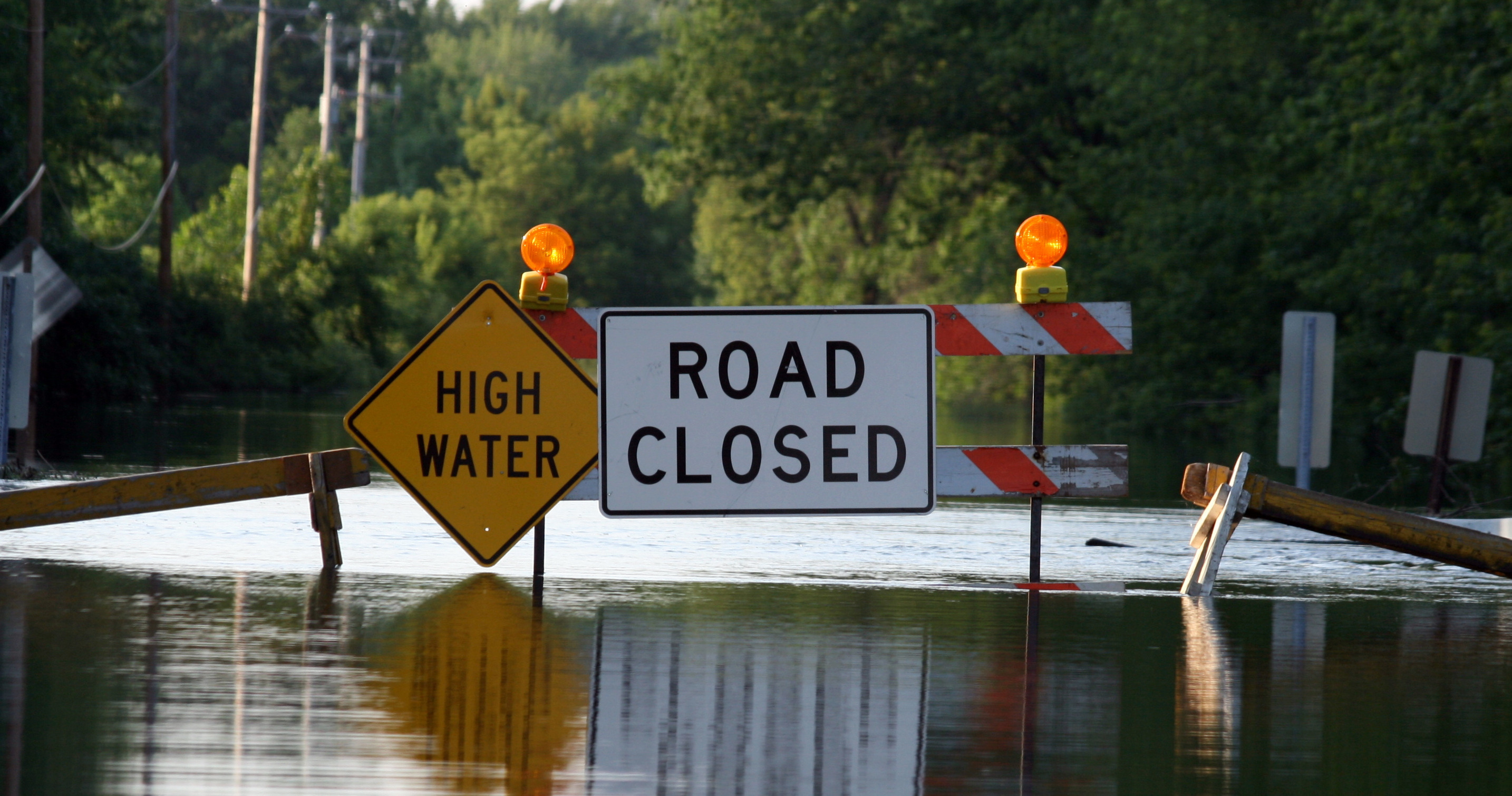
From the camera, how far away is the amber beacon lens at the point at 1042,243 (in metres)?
7.77

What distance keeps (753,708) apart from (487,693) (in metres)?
0.77

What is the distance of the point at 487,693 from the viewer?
5.49m

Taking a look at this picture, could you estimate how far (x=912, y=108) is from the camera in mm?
38781

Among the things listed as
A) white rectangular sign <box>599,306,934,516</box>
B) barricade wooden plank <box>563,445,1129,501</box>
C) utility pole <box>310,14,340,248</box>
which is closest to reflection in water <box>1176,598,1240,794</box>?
barricade wooden plank <box>563,445,1129,501</box>

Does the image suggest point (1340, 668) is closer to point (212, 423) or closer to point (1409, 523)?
point (1409, 523)

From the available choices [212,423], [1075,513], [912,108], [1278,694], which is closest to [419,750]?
[1278,694]

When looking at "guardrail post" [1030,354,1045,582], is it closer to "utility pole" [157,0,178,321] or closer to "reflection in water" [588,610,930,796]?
"reflection in water" [588,610,930,796]

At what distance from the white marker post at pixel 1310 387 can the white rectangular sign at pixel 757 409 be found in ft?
16.9

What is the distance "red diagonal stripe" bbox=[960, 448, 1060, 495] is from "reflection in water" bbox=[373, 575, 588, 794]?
192 centimetres

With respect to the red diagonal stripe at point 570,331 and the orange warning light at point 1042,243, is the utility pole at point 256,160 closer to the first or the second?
the red diagonal stripe at point 570,331

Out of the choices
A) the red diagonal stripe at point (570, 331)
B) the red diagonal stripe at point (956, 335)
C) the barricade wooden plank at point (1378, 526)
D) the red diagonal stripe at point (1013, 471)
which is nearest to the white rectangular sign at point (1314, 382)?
the barricade wooden plank at point (1378, 526)

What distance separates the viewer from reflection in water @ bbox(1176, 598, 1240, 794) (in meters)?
4.66

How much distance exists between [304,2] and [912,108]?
227ft

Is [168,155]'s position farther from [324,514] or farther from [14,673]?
[14,673]
